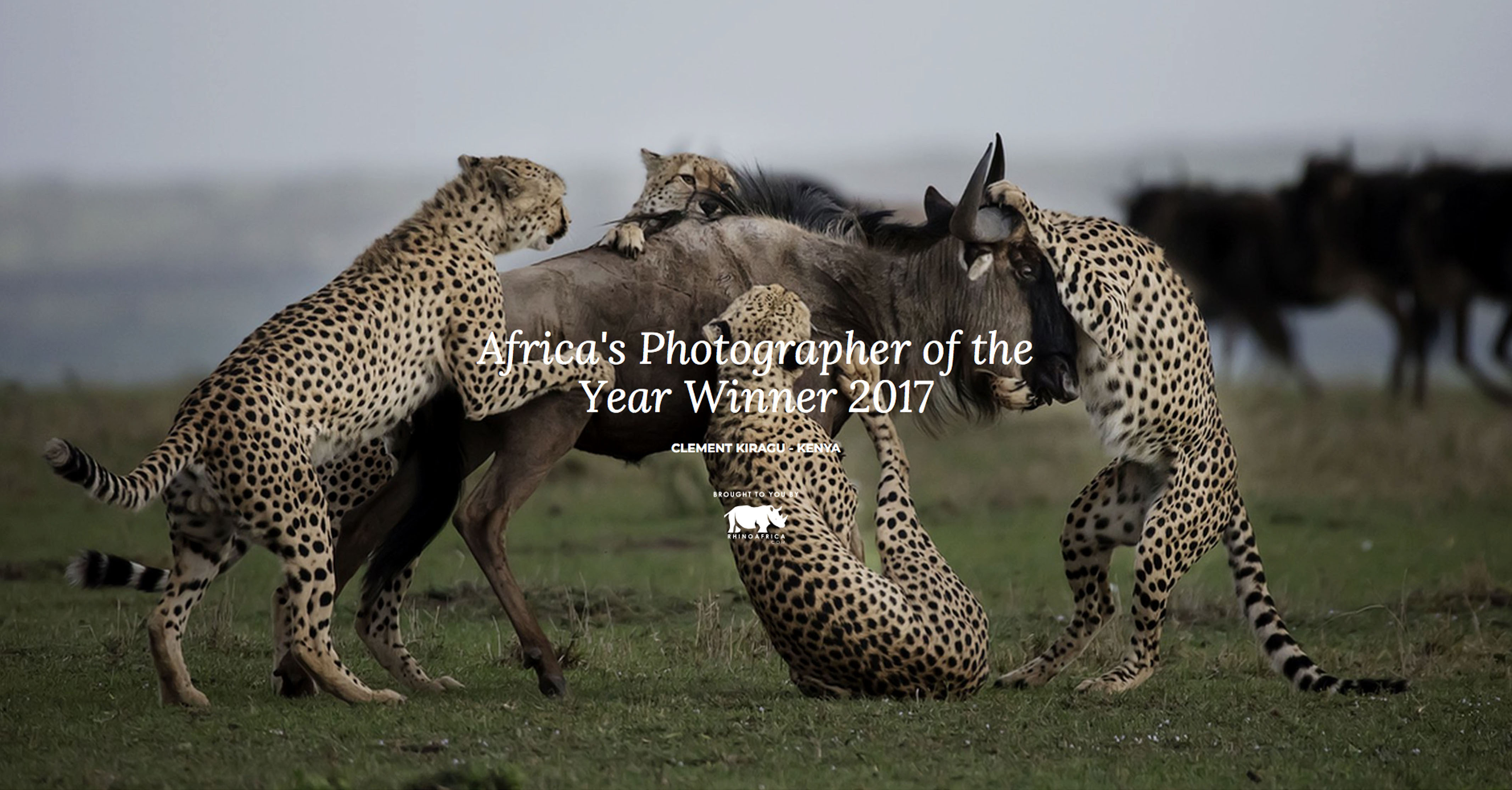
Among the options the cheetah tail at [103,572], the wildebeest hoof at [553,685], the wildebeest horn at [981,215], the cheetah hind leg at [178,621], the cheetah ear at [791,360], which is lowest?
the wildebeest hoof at [553,685]

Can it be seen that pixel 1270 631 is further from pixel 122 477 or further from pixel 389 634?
pixel 122 477

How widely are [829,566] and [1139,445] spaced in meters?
1.55

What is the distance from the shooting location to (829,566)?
6.15 meters

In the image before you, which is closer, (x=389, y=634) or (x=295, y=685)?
(x=295, y=685)

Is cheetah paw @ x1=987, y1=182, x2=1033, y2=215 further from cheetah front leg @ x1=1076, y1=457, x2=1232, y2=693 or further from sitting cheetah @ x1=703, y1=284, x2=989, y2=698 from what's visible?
cheetah front leg @ x1=1076, y1=457, x2=1232, y2=693

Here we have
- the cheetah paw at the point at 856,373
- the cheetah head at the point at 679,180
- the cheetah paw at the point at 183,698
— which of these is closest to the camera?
the cheetah paw at the point at 183,698

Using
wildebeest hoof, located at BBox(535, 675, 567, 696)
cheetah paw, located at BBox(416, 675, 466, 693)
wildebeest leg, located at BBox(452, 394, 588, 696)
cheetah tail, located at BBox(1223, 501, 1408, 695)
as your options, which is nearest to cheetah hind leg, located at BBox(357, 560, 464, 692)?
cheetah paw, located at BBox(416, 675, 466, 693)

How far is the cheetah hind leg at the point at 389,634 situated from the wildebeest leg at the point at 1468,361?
55.4ft

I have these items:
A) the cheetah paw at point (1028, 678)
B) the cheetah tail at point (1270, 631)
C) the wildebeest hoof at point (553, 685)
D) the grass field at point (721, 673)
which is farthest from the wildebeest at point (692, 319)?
the cheetah paw at point (1028, 678)

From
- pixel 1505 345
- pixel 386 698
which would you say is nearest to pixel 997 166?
pixel 386 698

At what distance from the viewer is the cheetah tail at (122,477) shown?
5492mm

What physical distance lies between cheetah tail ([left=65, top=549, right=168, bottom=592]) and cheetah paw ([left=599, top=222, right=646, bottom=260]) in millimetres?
2172

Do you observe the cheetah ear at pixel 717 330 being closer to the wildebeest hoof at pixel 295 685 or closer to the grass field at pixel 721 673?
the grass field at pixel 721 673

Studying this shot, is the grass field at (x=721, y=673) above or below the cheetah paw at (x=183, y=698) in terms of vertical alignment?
A: below
